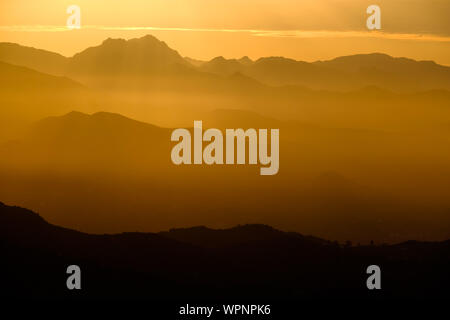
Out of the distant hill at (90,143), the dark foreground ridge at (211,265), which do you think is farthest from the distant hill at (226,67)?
the dark foreground ridge at (211,265)

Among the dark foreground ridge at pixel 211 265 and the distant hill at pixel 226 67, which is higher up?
the distant hill at pixel 226 67

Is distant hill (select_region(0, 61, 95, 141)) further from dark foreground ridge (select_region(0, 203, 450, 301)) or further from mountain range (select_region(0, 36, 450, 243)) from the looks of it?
dark foreground ridge (select_region(0, 203, 450, 301))

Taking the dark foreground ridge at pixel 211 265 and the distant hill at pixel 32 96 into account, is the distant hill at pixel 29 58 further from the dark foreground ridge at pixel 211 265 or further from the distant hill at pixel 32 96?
the dark foreground ridge at pixel 211 265

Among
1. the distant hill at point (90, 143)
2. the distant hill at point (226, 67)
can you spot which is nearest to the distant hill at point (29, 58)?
the distant hill at point (226, 67)

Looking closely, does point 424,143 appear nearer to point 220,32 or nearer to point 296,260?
point 296,260

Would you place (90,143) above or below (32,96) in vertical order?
below

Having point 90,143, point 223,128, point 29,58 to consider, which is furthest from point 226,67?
point 29,58

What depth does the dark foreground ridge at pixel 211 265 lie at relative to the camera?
18.0 feet

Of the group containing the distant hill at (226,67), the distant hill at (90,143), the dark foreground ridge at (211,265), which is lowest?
the dark foreground ridge at (211,265)

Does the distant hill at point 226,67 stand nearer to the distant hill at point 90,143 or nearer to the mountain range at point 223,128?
the mountain range at point 223,128

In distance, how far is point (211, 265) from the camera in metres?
5.51

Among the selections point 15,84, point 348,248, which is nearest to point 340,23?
point 348,248

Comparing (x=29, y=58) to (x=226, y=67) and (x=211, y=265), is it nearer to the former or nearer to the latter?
(x=226, y=67)

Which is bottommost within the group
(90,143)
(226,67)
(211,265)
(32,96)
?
(211,265)
